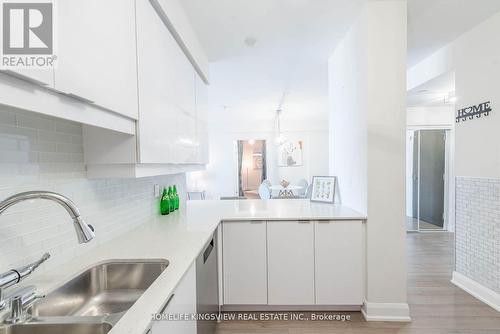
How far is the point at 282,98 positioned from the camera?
4.79 m

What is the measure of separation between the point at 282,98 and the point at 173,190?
9.73ft

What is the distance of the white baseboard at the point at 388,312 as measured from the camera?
209 cm

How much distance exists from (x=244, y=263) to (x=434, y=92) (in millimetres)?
3638

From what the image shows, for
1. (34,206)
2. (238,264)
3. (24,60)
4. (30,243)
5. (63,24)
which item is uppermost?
(63,24)

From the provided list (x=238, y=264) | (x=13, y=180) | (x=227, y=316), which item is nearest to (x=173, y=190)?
(x=238, y=264)

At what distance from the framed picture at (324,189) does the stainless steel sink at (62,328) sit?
232 cm

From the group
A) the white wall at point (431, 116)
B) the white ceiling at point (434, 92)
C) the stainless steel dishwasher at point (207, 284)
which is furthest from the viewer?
the white wall at point (431, 116)

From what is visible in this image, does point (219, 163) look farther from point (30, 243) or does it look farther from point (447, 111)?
point (30, 243)

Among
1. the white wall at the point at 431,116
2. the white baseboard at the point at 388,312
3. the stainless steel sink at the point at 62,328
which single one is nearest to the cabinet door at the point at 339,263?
the white baseboard at the point at 388,312

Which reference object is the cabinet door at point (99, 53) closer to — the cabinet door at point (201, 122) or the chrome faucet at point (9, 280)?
the chrome faucet at point (9, 280)

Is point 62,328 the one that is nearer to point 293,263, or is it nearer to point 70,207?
point 70,207

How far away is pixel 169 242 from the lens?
1549 mm

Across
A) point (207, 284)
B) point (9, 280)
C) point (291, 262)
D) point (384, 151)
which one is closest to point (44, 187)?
point (9, 280)

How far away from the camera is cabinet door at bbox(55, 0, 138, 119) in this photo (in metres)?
0.81
